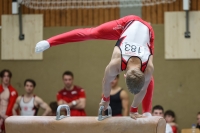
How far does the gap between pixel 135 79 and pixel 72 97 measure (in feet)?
13.9

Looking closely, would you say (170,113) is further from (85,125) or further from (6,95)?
(85,125)

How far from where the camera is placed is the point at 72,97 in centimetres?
845

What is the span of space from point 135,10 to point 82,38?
4.01 m

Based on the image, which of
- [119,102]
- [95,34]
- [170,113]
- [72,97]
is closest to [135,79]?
[95,34]

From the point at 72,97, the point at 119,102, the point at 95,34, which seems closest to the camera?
the point at 95,34

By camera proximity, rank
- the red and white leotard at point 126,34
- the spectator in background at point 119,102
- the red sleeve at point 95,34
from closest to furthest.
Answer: the red and white leotard at point 126,34
the red sleeve at point 95,34
the spectator in background at point 119,102

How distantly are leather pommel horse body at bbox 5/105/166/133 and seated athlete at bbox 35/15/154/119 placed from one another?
152 mm

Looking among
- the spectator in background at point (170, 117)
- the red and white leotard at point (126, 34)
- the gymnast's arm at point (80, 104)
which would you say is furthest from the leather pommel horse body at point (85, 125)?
the spectator in background at point (170, 117)

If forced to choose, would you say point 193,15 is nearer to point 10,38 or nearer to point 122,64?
point 10,38

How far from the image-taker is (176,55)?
29.9 ft

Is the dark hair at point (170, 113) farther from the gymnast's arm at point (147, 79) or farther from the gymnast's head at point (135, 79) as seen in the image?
the gymnast's head at point (135, 79)

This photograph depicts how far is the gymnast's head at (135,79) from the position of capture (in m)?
4.36

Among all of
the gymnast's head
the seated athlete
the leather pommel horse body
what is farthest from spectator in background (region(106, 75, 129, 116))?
the gymnast's head

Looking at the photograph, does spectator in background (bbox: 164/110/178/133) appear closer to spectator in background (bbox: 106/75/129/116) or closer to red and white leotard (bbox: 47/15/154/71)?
spectator in background (bbox: 106/75/129/116)
